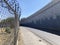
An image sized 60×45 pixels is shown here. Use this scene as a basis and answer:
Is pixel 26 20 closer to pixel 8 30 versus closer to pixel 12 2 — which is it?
pixel 8 30

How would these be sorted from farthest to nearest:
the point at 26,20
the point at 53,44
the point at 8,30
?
the point at 26,20, the point at 8,30, the point at 53,44

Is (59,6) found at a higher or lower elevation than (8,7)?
higher

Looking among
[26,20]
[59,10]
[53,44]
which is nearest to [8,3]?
[53,44]

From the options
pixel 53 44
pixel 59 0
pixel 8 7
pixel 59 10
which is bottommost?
pixel 53 44

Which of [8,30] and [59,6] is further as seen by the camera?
[59,6]

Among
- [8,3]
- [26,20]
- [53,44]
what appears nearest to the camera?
[8,3]

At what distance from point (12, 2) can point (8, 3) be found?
0.22 m

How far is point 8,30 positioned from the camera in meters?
30.2

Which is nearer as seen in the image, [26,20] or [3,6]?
[3,6]

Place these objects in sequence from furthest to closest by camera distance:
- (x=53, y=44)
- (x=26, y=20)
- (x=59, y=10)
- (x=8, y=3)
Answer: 1. (x=26, y=20)
2. (x=59, y=10)
3. (x=53, y=44)
4. (x=8, y=3)

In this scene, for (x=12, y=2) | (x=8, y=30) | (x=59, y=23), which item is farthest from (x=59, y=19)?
(x=12, y=2)

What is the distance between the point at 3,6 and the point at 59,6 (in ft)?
113

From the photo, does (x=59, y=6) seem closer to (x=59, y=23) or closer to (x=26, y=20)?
(x=59, y=23)

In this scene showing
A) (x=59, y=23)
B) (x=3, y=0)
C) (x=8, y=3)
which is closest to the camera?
(x=3, y=0)
